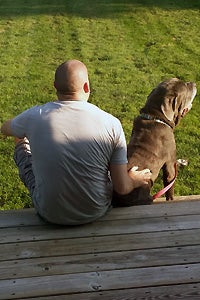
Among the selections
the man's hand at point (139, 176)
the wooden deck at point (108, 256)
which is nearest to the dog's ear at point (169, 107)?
the man's hand at point (139, 176)

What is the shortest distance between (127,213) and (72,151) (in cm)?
64

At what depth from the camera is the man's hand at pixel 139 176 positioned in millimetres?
3978

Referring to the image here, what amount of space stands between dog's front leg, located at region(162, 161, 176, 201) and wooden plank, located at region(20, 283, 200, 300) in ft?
6.45

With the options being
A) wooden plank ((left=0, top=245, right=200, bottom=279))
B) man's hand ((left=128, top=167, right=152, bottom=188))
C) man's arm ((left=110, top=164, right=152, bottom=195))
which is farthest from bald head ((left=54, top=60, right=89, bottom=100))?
wooden plank ((left=0, top=245, right=200, bottom=279))

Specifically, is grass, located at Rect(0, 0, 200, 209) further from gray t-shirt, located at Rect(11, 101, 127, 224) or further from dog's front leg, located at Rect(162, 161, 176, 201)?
gray t-shirt, located at Rect(11, 101, 127, 224)

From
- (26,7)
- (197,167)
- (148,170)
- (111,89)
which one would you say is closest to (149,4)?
(26,7)

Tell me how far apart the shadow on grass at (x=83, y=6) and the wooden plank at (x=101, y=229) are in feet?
35.5

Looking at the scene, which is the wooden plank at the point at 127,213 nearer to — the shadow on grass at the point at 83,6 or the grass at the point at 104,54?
the grass at the point at 104,54

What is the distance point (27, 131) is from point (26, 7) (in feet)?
38.5

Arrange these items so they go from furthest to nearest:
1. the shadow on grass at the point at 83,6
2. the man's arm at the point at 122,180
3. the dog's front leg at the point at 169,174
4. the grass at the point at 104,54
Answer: the shadow on grass at the point at 83,6, the grass at the point at 104,54, the dog's front leg at the point at 169,174, the man's arm at the point at 122,180

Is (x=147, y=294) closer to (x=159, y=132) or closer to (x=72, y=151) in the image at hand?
(x=72, y=151)

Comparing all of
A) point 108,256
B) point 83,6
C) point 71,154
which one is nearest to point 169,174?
point 71,154

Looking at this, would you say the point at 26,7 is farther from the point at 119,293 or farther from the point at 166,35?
the point at 119,293

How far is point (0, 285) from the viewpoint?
2914 millimetres
